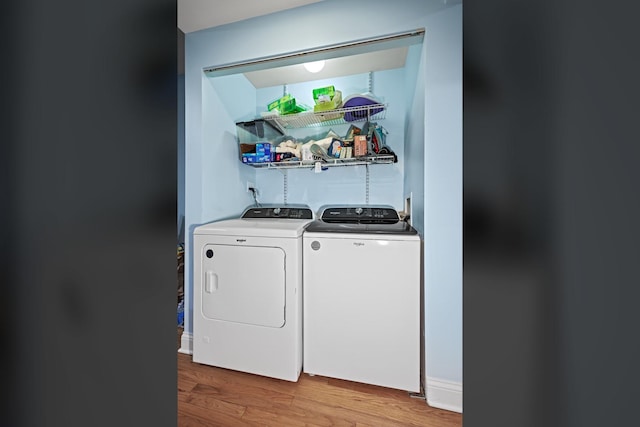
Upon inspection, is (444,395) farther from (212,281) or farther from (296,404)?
(212,281)

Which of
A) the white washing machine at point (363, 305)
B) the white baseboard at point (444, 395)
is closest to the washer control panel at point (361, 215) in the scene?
the white washing machine at point (363, 305)

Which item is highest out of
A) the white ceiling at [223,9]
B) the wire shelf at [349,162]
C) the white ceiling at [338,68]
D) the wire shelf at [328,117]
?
the white ceiling at [223,9]

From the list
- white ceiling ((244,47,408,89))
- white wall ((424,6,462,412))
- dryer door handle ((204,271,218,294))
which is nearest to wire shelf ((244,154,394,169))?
white wall ((424,6,462,412))

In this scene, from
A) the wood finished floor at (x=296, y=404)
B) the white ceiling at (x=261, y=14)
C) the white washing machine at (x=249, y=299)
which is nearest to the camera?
the wood finished floor at (x=296, y=404)

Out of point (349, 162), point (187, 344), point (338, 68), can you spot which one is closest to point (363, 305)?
point (349, 162)

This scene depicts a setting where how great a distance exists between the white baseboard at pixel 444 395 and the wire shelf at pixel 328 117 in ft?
4.63

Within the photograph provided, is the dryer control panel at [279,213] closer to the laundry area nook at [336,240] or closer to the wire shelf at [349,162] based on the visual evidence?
the laundry area nook at [336,240]

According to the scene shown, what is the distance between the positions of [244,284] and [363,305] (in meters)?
0.60

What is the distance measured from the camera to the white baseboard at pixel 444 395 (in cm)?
120
